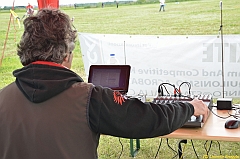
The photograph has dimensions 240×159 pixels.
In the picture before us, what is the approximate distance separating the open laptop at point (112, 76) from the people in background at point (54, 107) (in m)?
1.20

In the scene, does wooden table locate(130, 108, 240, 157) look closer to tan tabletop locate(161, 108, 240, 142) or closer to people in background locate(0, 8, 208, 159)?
tan tabletop locate(161, 108, 240, 142)

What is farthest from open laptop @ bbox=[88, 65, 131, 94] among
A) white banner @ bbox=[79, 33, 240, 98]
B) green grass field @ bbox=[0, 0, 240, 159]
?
green grass field @ bbox=[0, 0, 240, 159]

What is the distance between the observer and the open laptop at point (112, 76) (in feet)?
8.62

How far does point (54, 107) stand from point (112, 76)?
1.30m

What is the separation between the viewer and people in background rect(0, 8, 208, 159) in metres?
1.35

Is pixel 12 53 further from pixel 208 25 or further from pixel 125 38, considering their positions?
pixel 208 25

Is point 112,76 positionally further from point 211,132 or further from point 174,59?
point 174,59

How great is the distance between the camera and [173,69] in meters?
3.90

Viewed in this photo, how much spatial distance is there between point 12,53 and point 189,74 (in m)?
2.59

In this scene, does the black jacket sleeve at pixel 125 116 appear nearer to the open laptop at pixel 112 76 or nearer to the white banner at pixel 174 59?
the open laptop at pixel 112 76

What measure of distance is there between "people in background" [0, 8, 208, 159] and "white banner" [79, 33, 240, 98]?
2417mm

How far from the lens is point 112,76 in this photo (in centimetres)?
265

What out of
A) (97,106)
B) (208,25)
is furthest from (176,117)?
(208,25)

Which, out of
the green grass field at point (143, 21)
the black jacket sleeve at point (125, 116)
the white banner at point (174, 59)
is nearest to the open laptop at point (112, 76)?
the black jacket sleeve at point (125, 116)
